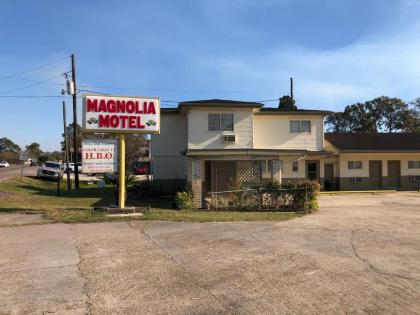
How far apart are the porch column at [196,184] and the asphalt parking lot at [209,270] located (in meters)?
6.65

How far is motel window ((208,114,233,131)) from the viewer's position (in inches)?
1008

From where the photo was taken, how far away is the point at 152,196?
2512 centimetres

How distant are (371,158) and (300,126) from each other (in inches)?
252

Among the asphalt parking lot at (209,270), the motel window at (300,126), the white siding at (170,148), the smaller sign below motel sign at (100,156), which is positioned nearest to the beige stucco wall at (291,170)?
the motel window at (300,126)

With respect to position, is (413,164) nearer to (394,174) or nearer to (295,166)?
(394,174)

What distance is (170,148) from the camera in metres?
28.2

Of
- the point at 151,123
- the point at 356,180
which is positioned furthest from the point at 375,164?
the point at 151,123

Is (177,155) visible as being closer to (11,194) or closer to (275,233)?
(11,194)

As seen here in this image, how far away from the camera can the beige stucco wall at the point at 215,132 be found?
25328 millimetres

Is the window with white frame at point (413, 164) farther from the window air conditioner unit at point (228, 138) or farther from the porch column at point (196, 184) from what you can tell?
the porch column at point (196, 184)

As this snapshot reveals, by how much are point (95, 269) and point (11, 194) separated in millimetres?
16930

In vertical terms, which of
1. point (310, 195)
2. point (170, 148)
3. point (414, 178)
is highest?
point (170, 148)

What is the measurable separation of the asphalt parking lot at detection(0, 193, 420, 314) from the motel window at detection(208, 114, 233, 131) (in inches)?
544

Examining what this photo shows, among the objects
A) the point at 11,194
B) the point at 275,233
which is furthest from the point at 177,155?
the point at 275,233
